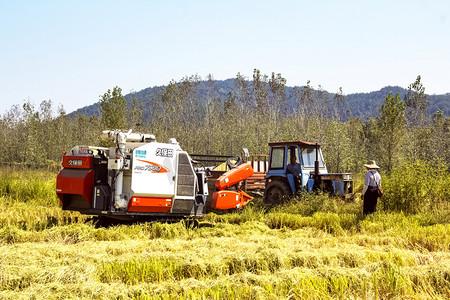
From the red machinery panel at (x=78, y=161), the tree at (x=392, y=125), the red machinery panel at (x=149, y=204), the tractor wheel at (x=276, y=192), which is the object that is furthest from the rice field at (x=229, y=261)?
the tree at (x=392, y=125)

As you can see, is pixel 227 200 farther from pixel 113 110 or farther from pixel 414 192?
pixel 113 110

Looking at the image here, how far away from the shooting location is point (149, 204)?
9461 millimetres

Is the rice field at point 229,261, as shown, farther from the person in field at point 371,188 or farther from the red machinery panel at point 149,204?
the person in field at point 371,188

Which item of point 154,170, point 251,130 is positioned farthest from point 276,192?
point 251,130

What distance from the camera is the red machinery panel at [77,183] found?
9.15m

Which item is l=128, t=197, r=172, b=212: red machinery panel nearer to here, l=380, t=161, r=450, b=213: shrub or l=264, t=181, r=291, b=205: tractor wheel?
l=264, t=181, r=291, b=205: tractor wheel

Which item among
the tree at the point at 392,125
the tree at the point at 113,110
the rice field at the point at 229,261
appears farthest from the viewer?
the tree at the point at 113,110

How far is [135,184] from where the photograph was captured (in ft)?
30.3

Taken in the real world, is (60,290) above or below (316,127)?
below

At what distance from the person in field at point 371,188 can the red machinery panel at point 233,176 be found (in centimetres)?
308

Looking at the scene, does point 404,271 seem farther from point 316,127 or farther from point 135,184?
point 316,127

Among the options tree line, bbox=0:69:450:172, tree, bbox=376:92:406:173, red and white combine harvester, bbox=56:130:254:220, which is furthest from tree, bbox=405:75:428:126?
red and white combine harvester, bbox=56:130:254:220

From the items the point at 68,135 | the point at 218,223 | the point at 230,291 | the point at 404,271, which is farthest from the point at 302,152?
the point at 68,135

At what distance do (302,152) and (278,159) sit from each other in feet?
2.63
